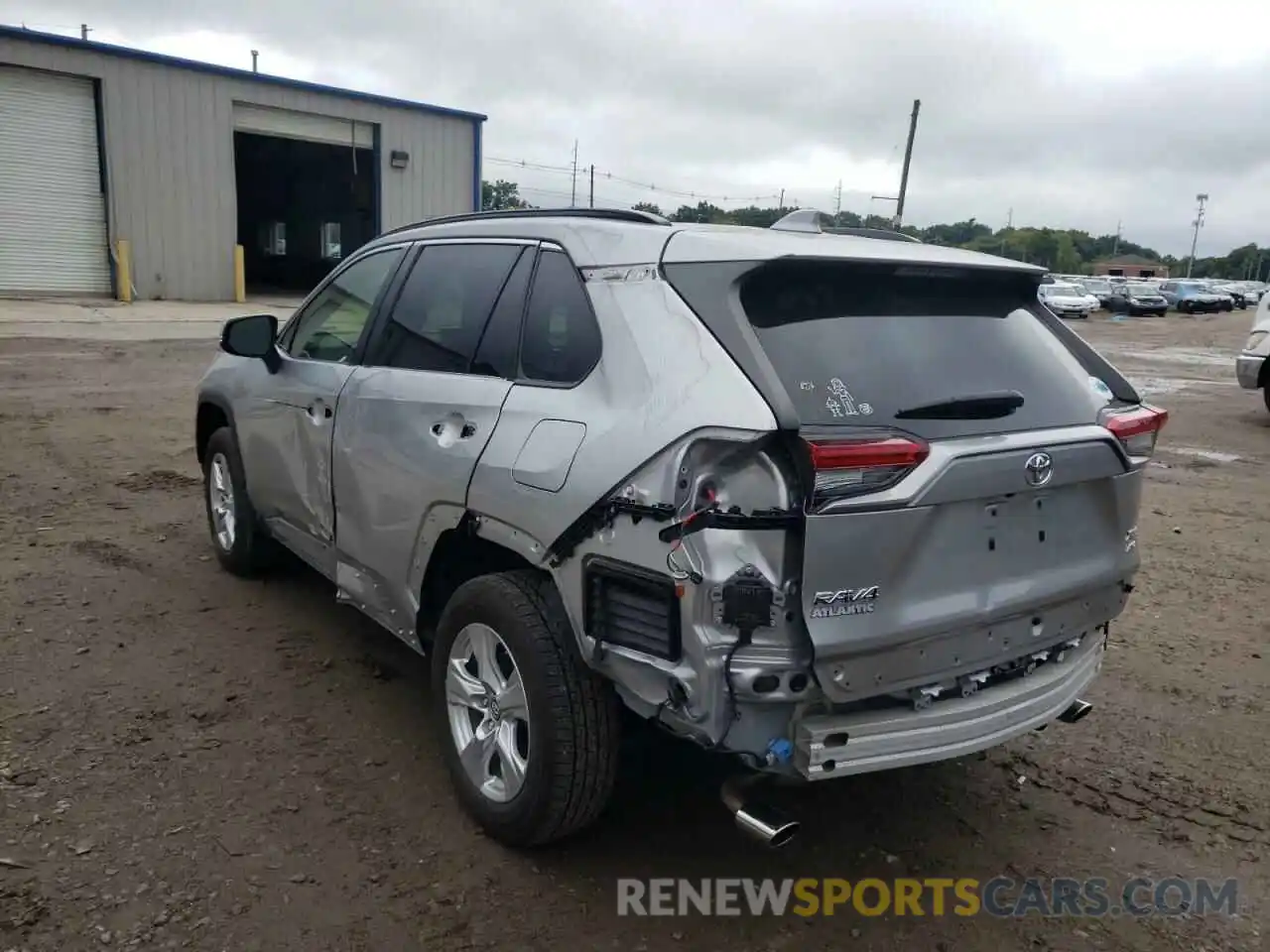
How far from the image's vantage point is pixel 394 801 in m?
3.30

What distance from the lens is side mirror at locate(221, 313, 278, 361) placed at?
179 inches

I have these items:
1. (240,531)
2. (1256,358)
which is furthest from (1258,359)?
(240,531)

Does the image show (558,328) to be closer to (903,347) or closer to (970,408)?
(903,347)

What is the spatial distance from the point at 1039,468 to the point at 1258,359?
11.1 metres

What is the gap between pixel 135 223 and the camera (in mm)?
Answer: 22375

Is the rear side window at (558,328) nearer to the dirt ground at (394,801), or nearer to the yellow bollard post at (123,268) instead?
→ the dirt ground at (394,801)

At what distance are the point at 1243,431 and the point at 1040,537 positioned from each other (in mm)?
10798

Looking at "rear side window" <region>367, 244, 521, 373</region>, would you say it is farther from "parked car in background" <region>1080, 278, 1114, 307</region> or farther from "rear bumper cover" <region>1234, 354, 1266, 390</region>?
"parked car in background" <region>1080, 278, 1114, 307</region>

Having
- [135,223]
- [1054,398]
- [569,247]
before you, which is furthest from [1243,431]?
[135,223]

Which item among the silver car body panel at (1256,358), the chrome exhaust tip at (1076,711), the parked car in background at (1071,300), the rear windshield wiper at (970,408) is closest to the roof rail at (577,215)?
the rear windshield wiper at (970,408)

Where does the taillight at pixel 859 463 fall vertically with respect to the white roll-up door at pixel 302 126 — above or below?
below

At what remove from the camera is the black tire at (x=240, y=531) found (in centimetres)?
506

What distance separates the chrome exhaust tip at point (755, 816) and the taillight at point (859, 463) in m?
0.81

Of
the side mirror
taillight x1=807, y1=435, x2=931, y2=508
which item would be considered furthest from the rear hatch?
the side mirror
